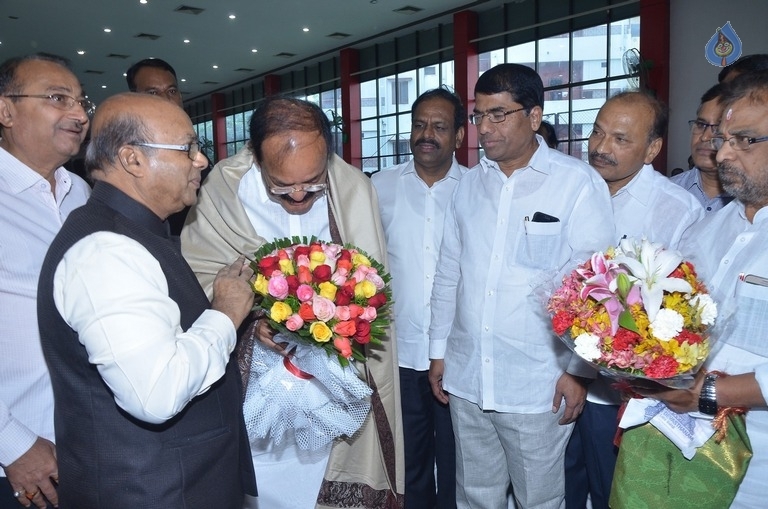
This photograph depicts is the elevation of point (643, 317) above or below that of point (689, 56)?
below

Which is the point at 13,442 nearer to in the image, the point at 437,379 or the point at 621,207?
the point at 437,379

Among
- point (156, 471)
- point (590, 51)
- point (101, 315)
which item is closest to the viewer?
point (101, 315)

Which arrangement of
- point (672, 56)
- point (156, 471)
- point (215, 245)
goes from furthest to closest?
1. point (672, 56)
2. point (215, 245)
3. point (156, 471)

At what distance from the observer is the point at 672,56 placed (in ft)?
34.6

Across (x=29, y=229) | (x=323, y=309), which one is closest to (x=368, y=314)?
(x=323, y=309)

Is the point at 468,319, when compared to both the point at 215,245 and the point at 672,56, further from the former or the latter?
the point at 672,56

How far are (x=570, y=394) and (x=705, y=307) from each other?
2.95 ft

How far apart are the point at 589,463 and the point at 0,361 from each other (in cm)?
239

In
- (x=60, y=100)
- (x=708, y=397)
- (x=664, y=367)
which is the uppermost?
(x=60, y=100)

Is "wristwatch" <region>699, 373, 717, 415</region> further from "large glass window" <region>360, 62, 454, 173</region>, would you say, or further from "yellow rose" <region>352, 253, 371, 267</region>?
"large glass window" <region>360, 62, 454, 173</region>

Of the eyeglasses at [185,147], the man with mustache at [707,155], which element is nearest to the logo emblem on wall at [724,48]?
the man with mustache at [707,155]

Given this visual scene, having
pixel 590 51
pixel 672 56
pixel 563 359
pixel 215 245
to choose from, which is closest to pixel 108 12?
pixel 590 51

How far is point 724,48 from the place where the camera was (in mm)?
4609

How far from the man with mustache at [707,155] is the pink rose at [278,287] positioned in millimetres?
2140
